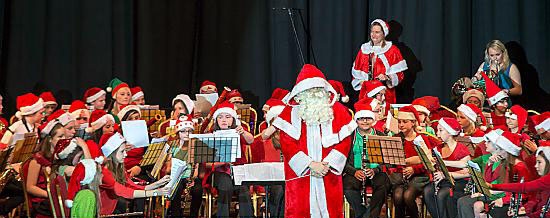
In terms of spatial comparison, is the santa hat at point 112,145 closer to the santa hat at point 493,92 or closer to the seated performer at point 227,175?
the seated performer at point 227,175

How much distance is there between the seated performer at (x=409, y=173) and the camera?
7.82m

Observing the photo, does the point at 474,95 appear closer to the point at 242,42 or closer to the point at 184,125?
the point at 184,125

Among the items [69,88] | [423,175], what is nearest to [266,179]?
[423,175]

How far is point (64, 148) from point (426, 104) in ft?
13.2

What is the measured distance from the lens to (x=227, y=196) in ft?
25.6

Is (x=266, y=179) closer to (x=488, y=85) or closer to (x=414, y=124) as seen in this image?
(x=414, y=124)

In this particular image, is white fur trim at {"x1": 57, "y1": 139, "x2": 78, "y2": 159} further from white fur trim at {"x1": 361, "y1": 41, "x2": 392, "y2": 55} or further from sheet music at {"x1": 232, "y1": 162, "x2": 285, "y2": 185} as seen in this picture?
white fur trim at {"x1": 361, "y1": 41, "x2": 392, "y2": 55}

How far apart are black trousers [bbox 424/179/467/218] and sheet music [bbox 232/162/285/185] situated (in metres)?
1.33

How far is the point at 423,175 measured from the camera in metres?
8.00

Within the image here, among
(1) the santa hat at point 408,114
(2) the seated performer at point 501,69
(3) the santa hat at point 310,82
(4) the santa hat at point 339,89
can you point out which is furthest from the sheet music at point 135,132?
(2) the seated performer at point 501,69

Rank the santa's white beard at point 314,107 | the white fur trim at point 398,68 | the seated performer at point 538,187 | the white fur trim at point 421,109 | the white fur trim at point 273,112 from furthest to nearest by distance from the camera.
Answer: the white fur trim at point 398,68 < the white fur trim at point 421,109 < the white fur trim at point 273,112 < the santa's white beard at point 314,107 < the seated performer at point 538,187

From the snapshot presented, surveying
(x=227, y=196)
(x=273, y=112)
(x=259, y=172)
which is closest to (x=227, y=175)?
(x=227, y=196)

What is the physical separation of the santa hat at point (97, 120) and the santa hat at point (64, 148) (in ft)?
4.44

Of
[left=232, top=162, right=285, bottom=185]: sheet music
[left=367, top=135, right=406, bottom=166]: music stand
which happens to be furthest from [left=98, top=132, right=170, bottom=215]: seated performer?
[left=367, top=135, right=406, bottom=166]: music stand
